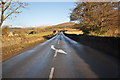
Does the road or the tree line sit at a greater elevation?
the tree line

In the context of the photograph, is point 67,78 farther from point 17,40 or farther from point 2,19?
point 2,19

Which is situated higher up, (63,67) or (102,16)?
(102,16)

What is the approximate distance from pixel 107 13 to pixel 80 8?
8700 mm

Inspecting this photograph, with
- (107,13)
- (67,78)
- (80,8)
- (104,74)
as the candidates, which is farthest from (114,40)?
(80,8)

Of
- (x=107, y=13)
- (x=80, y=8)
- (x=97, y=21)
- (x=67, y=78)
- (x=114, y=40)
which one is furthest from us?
(x=80, y=8)

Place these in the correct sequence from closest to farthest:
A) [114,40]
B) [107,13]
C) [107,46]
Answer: [114,40] → [107,46] → [107,13]

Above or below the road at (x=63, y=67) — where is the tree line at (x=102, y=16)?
above

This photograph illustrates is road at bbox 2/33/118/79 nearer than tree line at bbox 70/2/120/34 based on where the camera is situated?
Yes

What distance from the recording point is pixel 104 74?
568 centimetres

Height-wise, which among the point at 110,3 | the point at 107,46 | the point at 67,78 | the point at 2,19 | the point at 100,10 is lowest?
the point at 67,78

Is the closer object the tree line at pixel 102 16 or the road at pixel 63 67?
the road at pixel 63 67

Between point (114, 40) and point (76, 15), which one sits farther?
point (76, 15)

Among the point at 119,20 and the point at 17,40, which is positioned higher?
the point at 119,20

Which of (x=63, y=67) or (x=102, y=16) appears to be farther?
(x=102, y=16)
